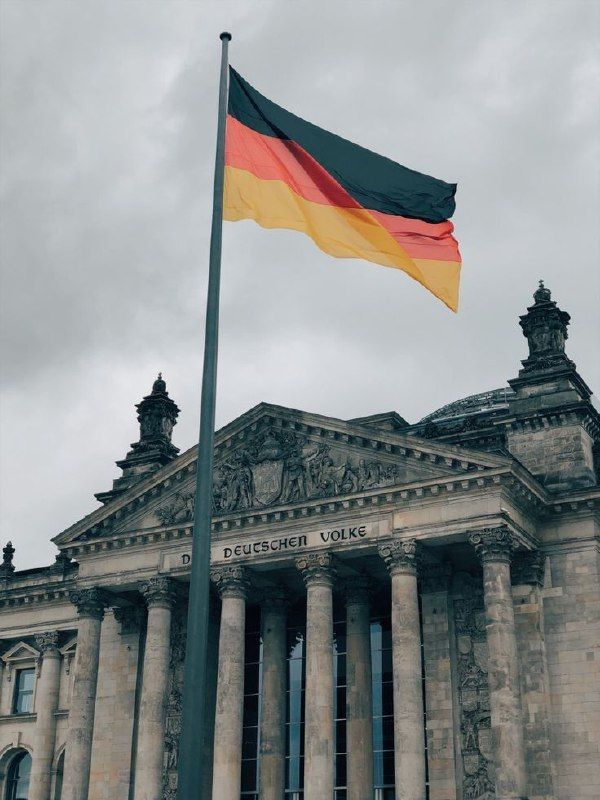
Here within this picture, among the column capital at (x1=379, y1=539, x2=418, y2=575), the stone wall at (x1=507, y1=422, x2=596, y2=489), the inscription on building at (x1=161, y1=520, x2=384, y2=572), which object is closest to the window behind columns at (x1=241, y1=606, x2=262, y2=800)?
the inscription on building at (x1=161, y1=520, x2=384, y2=572)

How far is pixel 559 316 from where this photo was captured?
44.1m

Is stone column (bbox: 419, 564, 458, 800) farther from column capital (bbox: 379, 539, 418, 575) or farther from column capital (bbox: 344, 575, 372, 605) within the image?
column capital (bbox: 344, 575, 372, 605)

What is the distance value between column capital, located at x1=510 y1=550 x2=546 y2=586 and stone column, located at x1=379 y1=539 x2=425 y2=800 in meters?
3.86

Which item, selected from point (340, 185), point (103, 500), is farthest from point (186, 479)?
point (340, 185)

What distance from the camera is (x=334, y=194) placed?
2203 centimetres

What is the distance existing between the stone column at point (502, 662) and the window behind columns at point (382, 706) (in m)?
6.33

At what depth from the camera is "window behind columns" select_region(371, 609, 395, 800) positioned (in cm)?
4006

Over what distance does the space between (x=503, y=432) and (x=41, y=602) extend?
24439mm

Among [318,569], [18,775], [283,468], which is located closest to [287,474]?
[283,468]

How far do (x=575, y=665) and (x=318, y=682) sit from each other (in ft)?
29.2

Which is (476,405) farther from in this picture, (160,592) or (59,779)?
(59,779)

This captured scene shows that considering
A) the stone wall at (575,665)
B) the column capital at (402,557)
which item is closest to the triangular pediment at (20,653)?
the column capital at (402,557)

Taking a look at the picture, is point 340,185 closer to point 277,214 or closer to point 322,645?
point 277,214

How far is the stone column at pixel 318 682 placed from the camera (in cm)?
3672
